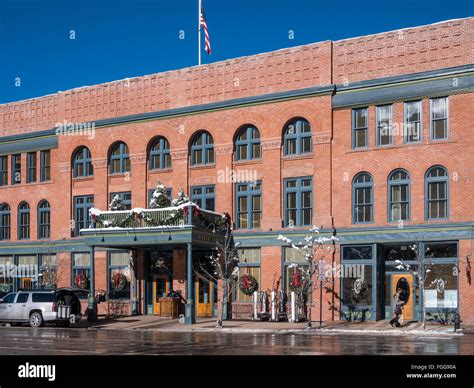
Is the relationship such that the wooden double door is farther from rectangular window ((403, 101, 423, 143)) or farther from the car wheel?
rectangular window ((403, 101, 423, 143))

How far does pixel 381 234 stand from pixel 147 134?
1469cm

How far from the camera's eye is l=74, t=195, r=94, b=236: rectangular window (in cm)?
4709

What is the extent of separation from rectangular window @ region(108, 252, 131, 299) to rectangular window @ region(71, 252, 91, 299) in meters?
1.79

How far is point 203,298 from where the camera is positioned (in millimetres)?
42406

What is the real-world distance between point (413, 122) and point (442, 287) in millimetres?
7391

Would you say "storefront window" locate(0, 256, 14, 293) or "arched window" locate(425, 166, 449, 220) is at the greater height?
"arched window" locate(425, 166, 449, 220)

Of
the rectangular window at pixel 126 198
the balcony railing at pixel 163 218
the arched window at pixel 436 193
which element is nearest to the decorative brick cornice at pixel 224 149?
the balcony railing at pixel 163 218

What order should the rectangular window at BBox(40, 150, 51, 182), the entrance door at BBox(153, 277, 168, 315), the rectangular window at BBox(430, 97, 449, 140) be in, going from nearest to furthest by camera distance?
the rectangular window at BBox(430, 97, 449, 140) → the entrance door at BBox(153, 277, 168, 315) → the rectangular window at BBox(40, 150, 51, 182)

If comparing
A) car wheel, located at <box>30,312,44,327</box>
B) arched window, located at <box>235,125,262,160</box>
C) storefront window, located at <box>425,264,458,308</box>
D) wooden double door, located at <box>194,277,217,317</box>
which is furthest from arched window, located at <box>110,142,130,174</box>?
storefront window, located at <box>425,264,458,308</box>

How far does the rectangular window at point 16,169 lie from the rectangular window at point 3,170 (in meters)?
0.79

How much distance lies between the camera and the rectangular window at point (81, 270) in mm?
46438

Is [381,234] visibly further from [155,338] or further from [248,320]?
[155,338]

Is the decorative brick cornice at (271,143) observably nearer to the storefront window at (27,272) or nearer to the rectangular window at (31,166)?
the rectangular window at (31,166)
